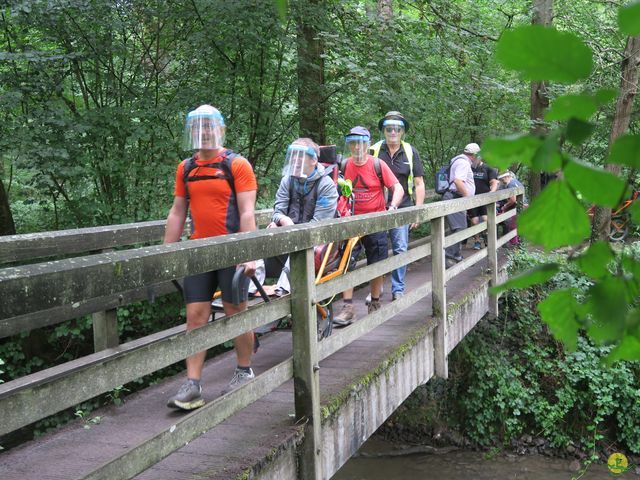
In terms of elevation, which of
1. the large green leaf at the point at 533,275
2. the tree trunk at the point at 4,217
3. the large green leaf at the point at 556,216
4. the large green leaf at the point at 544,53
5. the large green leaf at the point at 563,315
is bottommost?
the tree trunk at the point at 4,217

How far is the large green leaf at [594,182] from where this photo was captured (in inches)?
31.3

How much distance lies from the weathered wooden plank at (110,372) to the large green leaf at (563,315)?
143cm

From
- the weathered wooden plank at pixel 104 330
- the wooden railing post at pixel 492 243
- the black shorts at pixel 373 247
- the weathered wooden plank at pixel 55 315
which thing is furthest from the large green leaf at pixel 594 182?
the wooden railing post at pixel 492 243

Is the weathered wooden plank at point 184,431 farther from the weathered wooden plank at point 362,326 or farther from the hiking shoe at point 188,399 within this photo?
the hiking shoe at point 188,399

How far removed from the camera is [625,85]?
30.7 ft

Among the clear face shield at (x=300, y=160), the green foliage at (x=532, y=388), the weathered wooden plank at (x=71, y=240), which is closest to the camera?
the weathered wooden plank at (x=71, y=240)

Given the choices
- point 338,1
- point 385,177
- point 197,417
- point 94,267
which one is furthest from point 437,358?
point 338,1

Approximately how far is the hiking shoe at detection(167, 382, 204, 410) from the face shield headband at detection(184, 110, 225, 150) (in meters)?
1.39

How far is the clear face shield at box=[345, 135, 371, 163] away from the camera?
6.02 meters

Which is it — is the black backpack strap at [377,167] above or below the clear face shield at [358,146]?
below

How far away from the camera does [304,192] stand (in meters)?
5.16

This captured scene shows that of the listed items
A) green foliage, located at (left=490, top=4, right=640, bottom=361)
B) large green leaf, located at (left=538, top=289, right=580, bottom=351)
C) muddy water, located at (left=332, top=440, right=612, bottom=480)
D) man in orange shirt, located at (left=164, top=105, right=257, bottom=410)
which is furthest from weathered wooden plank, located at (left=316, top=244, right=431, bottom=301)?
muddy water, located at (left=332, top=440, right=612, bottom=480)

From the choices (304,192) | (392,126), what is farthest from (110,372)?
(392,126)

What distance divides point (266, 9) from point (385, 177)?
149 inches
